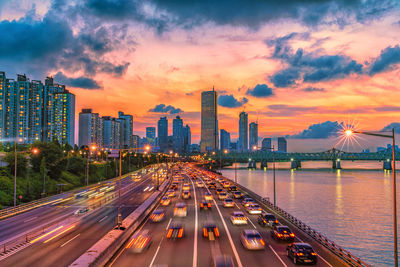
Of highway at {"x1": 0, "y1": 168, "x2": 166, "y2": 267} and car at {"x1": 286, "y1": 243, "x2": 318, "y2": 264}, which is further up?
car at {"x1": 286, "y1": 243, "x2": 318, "y2": 264}

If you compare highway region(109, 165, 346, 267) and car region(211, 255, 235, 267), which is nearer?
car region(211, 255, 235, 267)

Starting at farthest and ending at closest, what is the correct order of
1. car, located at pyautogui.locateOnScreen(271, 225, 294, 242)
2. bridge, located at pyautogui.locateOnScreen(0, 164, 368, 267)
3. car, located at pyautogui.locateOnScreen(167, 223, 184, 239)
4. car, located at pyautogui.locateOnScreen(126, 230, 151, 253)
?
car, located at pyautogui.locateOnScreen(167, 223, 184, 239)
car, located at pyautogui.locateOnScreen(271, 225, 294, 242)
car, located at pyautogui.locateOnScreen(126, 230, 151, 253)
bridge, located at pyautogui.locateOnScreen(0, 164, 368, 267)

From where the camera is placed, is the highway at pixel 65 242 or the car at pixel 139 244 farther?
the car at pixel 139 244

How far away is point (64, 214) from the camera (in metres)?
42.2

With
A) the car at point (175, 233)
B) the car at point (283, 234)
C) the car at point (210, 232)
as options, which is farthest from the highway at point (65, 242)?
the car at point (283, 234)

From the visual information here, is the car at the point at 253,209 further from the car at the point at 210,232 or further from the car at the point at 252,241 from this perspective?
the car at the point at 252,241

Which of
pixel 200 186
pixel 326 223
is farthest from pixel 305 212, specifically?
pixel 200 186

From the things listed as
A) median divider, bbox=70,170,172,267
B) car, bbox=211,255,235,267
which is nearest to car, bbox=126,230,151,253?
median divider, bbox=70,170,172,267

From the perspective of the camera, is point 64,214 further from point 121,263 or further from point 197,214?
point 121,263

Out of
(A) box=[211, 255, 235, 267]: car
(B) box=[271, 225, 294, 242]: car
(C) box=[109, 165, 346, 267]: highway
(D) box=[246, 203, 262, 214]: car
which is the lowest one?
(D) box=[246, 203, 262, 214]: car

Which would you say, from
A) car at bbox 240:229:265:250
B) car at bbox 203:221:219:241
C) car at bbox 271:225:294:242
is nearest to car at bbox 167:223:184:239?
car at bbox 203:221:219:241

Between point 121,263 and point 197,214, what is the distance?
21.1 m

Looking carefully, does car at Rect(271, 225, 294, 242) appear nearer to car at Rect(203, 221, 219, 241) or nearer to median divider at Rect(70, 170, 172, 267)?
car at Rect(203, 221, 219, 241)

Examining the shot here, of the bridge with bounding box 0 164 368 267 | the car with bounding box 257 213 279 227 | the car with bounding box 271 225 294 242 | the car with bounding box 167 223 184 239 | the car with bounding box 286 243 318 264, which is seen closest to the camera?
the car with bounding box 286 243 318 264
